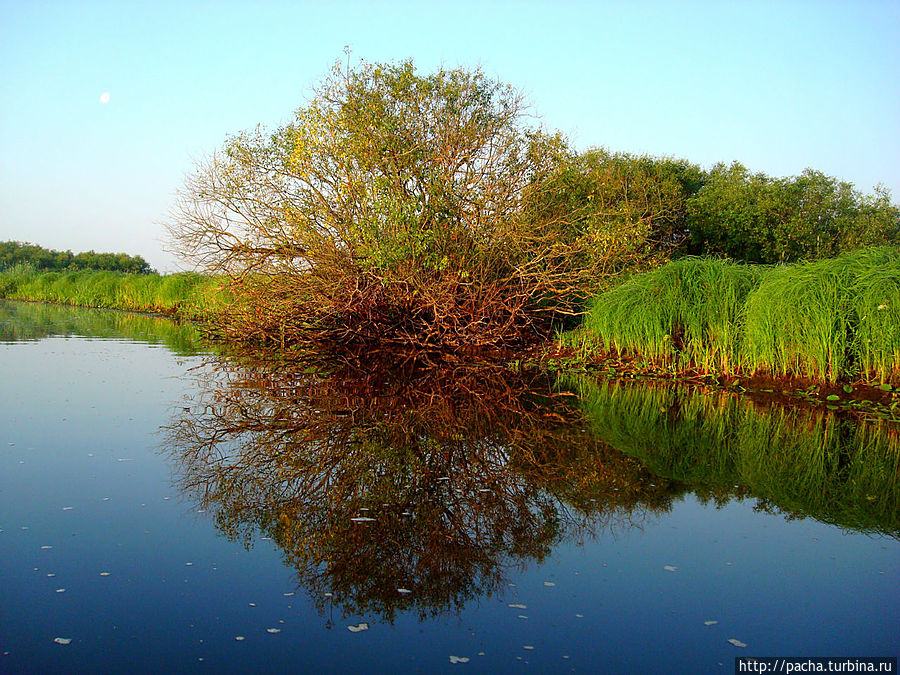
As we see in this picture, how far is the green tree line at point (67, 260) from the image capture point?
64.2 metres

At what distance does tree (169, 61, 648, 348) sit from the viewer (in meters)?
15.6

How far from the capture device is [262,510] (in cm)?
586

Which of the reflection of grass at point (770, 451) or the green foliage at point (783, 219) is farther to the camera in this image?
the green foliage at point (783, 219)

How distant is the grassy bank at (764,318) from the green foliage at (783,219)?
9859 millimetres

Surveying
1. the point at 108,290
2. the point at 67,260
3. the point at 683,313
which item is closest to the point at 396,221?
the point at 683,313

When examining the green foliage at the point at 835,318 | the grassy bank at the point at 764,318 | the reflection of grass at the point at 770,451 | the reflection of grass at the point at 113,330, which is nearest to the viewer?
the reflection of grass at the point at 770,451

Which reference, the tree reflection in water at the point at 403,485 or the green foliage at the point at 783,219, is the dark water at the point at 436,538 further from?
the green foliage at the point at 783,219

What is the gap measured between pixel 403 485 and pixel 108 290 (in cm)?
4162

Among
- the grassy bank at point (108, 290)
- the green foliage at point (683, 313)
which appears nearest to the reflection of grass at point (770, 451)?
Result: the green foliage at point (683, 313)

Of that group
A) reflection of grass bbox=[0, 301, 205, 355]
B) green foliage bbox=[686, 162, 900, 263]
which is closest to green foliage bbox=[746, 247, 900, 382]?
green foliage bbox=[686, 162, 900, 263]

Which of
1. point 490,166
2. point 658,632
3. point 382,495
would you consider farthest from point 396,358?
point 658,632

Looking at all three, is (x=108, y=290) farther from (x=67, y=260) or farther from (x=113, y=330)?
(x=67, y=260)

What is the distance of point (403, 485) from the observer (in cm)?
658

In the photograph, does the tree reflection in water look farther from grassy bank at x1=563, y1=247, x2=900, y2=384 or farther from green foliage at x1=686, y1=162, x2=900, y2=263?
green foliage at x1=686, y1=162, x2=900, y2=263
